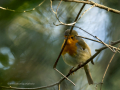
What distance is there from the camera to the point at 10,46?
405cm

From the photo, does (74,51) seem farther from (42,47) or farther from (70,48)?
(42,47)

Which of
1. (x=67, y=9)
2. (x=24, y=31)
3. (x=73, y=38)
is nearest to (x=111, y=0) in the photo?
(x=67, y=9)

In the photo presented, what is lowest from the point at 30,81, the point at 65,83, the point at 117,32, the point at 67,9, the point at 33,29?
the point at 65,83

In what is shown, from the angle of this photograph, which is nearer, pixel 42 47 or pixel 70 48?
pixel 70 48

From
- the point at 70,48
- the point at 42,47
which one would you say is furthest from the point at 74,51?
the point at 42,47

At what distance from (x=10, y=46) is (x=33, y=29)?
0.93 m

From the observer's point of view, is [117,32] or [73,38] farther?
[117,32]

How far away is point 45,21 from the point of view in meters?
4.56


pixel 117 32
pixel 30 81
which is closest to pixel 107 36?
pixel 117 32

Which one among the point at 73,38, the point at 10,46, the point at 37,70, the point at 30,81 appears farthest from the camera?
the point at 37,70

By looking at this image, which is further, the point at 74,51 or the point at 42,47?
the point at 42,47

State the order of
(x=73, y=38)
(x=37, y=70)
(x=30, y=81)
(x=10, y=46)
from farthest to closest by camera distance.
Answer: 1. (x=37, y=70)
2. (x=30, y=81)
3. (x=10, y=46)
4. (x=73, y=38)

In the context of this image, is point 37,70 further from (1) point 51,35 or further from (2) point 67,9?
(2) point 67,9

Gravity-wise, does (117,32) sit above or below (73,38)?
below
